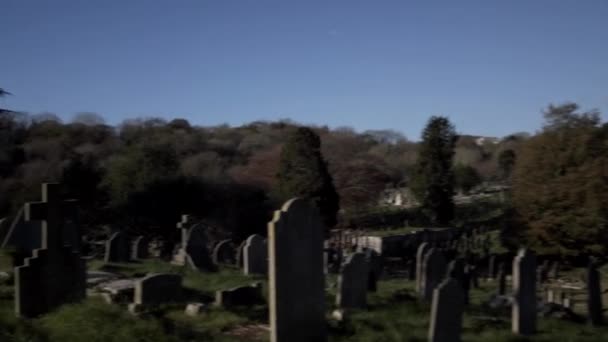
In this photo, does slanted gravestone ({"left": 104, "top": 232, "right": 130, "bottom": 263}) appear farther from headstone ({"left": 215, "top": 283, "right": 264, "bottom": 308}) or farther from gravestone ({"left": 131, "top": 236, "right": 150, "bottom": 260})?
headstone ({"left": 215, "top": 283, "right": 264, "bottom": 308})

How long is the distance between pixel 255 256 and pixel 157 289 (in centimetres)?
570

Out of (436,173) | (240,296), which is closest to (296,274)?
(240,296)

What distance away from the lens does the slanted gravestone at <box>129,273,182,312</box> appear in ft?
33.6

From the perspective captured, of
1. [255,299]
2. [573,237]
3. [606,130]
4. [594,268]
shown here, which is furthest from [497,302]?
[606,130]

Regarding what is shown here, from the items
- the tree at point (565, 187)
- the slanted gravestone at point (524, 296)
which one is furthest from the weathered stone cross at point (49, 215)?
the tree at point (565, 187)

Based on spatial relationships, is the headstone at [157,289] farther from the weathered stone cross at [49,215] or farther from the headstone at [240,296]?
the weathered stone cross at [49,215]

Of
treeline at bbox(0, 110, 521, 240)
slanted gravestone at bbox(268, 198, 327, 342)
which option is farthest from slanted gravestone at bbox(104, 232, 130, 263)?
slanted gravestone at bbox(268, 198, 327, 342)

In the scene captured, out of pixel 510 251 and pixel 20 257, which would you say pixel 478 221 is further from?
pixel 20 257

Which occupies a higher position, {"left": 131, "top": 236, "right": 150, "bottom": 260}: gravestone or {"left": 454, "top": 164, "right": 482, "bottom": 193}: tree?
{"left": 454, "top": 164, "right": 482, "bottom": 193}: tree

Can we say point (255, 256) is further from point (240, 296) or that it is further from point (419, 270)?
point (240, 296)

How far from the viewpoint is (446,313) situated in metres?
8.05

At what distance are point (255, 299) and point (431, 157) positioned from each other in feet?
99.2

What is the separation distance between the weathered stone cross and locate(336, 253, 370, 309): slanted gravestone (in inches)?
190

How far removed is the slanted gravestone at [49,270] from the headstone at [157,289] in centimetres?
91
